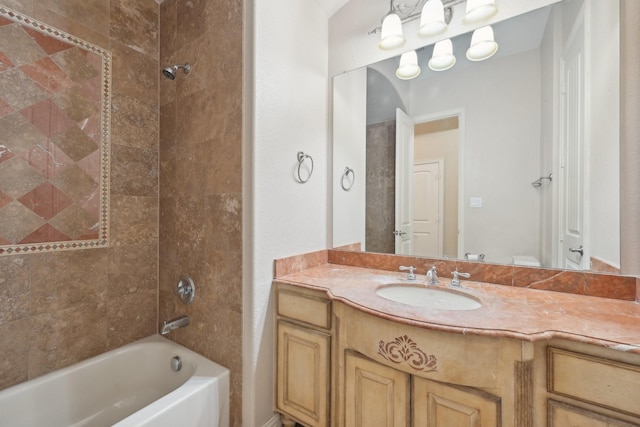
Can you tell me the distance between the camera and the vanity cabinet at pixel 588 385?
69 centimetres

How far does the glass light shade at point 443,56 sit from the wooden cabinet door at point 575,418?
1.47 metres

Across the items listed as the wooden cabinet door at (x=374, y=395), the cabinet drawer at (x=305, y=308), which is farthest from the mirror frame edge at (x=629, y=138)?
the cabinet drawer at (x=305, y=308)

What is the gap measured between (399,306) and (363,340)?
7.7 inches

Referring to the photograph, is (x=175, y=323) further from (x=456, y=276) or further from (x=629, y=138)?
(x=629, y=138)

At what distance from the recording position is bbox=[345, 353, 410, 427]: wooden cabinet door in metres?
0.97

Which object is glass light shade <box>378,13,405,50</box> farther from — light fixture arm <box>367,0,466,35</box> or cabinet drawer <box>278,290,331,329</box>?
cabinet drawer <box>278,290,331,329</box>

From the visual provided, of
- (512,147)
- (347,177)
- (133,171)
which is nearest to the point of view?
(512,147)

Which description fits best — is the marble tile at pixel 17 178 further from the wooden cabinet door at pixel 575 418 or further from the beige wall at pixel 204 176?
the wooden cabinet door at pixel 575 418

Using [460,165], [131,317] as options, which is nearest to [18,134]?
[131,317]

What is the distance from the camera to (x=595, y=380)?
0.73 meters

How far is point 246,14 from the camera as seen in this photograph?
130cm

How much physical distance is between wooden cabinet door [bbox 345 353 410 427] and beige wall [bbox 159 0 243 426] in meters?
0.56

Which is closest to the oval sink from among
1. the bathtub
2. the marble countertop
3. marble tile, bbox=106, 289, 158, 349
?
Answer: the marble countertop

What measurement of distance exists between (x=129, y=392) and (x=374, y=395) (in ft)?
4.60
